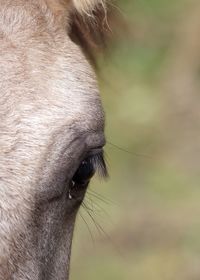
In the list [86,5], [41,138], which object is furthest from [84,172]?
[86,5]

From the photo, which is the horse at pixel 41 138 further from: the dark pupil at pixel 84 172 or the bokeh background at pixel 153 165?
the bokeh background at pixel 153 165

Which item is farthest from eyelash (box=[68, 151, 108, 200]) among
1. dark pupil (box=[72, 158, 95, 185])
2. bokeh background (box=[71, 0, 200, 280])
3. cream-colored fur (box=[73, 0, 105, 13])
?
bokeh background (box=[71, 0, 200, 280])

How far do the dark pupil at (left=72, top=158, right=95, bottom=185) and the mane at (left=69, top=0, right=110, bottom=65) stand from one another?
0.51 metres

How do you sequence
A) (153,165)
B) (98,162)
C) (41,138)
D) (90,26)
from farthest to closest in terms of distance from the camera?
(153,165)
(90,26)
(98,162)
(41,138)

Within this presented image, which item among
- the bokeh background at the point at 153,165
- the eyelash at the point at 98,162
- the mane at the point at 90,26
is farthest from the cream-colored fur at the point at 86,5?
the bokeh background at the point at 153,165

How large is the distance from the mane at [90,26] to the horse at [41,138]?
0.15m

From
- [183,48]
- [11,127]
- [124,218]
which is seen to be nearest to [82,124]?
[11,127]

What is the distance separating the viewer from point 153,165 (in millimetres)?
7207

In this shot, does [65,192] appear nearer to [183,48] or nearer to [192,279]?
[192,279]

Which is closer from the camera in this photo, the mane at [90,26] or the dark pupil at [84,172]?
the dark pupil at [84,172]

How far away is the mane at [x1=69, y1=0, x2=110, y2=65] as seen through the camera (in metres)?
2.67

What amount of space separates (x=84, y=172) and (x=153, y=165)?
4.86 m

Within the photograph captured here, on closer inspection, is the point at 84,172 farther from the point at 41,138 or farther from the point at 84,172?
the point at 41,138

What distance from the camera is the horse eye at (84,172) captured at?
234cm
